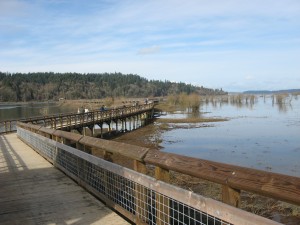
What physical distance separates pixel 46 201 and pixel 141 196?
2337 millimetres

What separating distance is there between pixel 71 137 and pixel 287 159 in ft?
51.2

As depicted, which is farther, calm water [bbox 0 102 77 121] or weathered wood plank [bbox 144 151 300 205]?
calm water [bbox 0 102 77 121]

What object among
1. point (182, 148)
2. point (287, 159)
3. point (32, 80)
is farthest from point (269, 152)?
point (32, 80)

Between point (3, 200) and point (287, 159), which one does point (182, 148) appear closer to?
point (287, 159)

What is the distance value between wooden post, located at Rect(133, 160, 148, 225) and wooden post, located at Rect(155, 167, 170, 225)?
0.48 meters

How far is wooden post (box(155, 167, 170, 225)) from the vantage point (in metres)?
4.27

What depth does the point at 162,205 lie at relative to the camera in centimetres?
430

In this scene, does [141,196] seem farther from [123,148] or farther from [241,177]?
[241,177]

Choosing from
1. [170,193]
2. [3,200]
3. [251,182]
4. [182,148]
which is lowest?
[182,148]

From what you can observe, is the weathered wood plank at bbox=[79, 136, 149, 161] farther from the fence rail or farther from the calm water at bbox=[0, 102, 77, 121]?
the calm water at bbox=[0, 102, 77, 121]

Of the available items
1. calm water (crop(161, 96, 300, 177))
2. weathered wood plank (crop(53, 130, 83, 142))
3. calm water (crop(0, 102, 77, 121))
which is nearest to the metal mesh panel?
weathered wood plank (crop(53, 130, 83, 142))

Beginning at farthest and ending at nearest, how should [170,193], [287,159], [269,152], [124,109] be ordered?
[124,109] < [269,152] < [287,159] < [170,193]

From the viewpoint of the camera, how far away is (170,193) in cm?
392

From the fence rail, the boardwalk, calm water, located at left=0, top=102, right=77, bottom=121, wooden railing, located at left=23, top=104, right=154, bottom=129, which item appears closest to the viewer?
the fence rail
